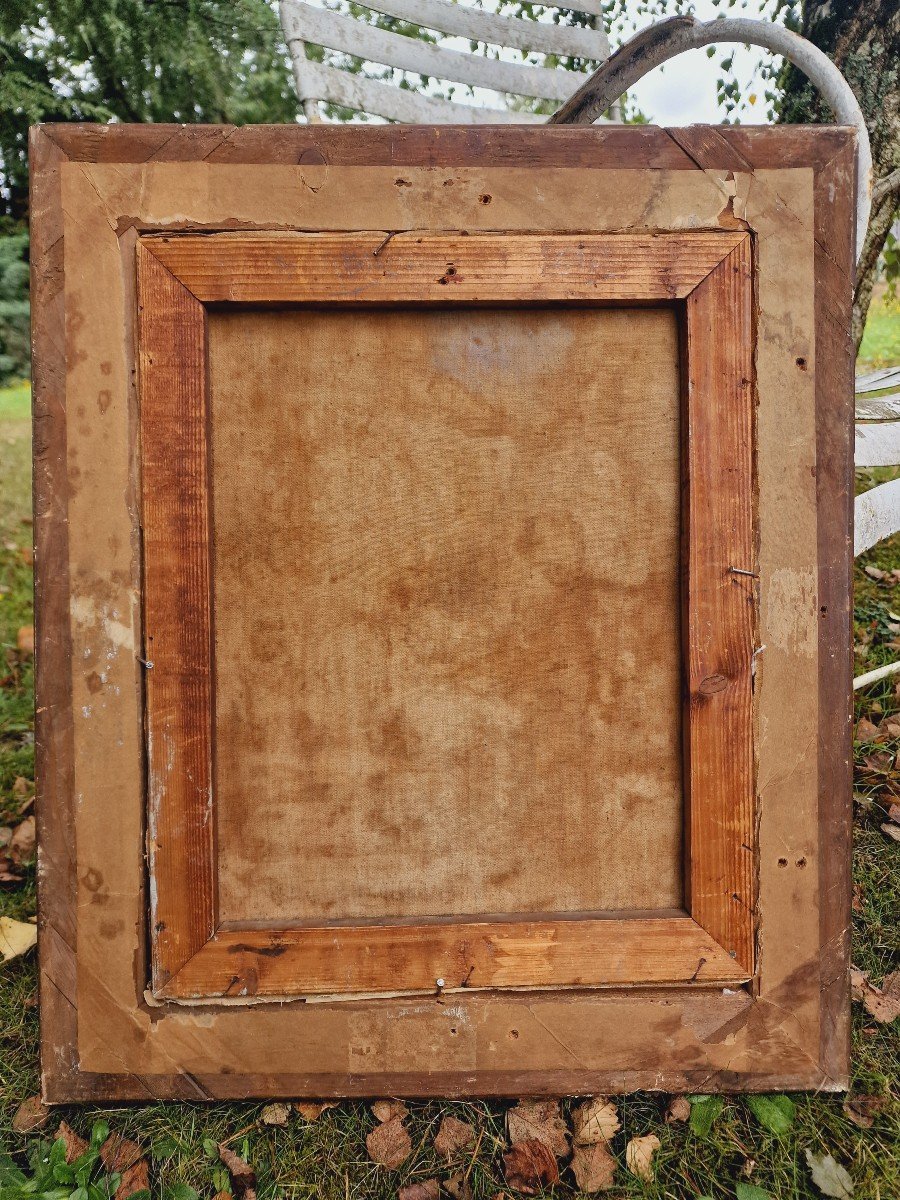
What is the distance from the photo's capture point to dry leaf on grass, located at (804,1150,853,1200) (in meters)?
1.08

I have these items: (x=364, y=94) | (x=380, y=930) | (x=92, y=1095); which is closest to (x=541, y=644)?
(x=380, y=930)

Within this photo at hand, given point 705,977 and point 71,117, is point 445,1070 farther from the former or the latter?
point 71,117

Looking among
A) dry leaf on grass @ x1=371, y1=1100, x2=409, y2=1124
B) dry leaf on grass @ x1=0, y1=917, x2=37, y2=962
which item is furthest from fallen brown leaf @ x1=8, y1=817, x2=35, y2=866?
dry leaf on grass @ x1=371, y1=1100, x2=409, y2=1124

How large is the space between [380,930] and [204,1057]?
1.21 feet

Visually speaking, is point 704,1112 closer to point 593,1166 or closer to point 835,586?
point 593,1166

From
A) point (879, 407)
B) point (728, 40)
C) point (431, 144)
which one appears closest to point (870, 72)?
point (728, 40)

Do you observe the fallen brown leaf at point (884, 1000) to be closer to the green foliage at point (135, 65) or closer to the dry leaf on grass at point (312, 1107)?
the dry leaf on grass at point (312, 1107)

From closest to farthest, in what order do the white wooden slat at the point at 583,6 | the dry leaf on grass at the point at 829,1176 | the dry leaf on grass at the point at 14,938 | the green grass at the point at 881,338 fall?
the dry leaf on grass at the point at 829,1176, the dry leaf on grass at the point at 14,938, the white wooden slat at the point at 583,6, the green grass at the point at 881,338

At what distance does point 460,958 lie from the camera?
1.23 metres

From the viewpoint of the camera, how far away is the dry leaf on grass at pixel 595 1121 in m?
1.16

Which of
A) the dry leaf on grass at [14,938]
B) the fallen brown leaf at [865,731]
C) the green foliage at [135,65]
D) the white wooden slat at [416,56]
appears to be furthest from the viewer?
the green foliage at [135,65]

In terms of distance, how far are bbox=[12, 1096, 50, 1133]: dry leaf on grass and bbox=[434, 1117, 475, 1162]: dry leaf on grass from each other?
0.68 meters

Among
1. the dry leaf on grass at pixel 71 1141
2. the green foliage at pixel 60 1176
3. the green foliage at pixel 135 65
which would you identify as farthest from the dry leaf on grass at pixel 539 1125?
the green foliage at pixel 135 65

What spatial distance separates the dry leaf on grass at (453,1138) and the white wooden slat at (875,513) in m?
1.39
